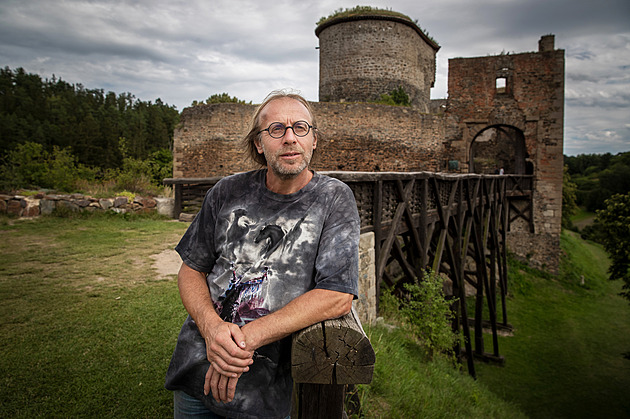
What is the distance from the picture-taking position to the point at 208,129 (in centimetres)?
1630

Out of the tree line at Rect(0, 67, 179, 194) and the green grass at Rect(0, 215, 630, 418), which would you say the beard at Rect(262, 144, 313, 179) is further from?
the tree line at Rect(0, 67, 179, 194)

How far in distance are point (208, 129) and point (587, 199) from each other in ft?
139

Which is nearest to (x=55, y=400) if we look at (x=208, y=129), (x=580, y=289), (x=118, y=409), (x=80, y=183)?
(x=118, y=409)

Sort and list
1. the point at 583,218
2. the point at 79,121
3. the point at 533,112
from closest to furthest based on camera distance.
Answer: the point at 533,112
the point at 583,218
the point at 79,121

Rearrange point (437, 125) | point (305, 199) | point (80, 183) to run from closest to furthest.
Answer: point (305, 199), point (80, 183), point (437, 125)

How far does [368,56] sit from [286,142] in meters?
21.3

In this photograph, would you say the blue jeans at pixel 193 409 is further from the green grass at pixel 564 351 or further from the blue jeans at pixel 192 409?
the green grass at pixel 564 351

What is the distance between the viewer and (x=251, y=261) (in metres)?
1.50

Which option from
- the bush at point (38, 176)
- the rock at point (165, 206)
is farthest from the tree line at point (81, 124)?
the rock at point (165, 206)

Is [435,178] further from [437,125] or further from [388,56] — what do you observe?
[388,56]

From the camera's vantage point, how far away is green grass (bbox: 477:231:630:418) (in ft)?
24.8

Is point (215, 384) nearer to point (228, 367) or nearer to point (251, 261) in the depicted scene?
point (228, 367)

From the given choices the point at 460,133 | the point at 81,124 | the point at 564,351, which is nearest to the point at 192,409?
the point at 564,351

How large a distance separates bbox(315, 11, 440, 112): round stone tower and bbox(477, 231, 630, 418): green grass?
11872 millimetres
